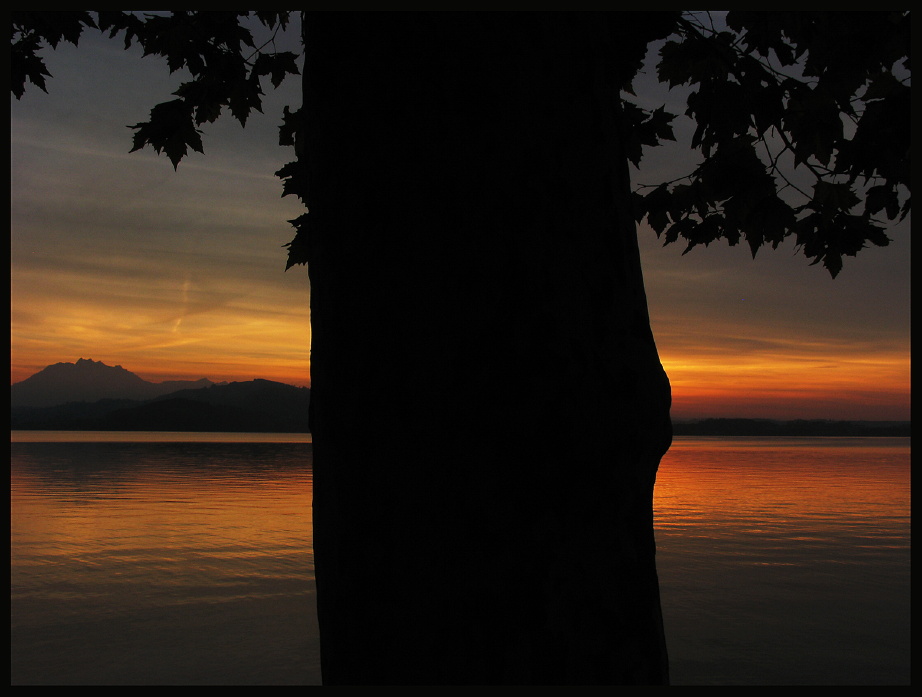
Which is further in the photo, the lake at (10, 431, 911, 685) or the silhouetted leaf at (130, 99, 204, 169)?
the lake at (10, 431, 911, 685)

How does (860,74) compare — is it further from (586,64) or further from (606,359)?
(606,359)

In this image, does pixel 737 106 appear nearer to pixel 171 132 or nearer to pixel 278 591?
pixel 171 132

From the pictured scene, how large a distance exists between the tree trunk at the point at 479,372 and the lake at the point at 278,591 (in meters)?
5.21

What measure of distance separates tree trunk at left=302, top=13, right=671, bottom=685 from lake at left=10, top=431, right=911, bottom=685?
17.1 ft

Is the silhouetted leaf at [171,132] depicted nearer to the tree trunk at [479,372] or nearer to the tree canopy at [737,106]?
the tree canopy at [737,106]

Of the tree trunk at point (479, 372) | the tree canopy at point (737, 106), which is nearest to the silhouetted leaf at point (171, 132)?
the tree canopy at point (737, 106)

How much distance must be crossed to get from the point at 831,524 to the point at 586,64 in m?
15.5

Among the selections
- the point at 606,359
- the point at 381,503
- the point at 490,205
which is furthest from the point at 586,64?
the point at 381,503

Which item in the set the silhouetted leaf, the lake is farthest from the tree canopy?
the lake

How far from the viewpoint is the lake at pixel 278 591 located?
6.26 metres

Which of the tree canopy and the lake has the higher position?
the tree canopy

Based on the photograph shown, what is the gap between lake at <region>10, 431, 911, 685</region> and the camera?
6.26 meters

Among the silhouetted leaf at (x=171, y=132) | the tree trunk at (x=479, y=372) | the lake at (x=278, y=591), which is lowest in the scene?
the lake at (x=278, y=591)

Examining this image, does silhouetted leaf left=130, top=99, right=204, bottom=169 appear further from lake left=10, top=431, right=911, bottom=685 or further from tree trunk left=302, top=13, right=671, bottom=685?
lake left=10, top=431, right=911, bottom=685
